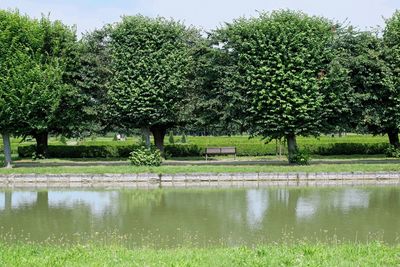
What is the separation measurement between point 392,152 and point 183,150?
1433 cm

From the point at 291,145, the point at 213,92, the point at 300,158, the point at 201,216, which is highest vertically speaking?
the point at 213,92

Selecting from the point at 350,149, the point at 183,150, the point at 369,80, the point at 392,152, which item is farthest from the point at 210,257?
the point at 350,149

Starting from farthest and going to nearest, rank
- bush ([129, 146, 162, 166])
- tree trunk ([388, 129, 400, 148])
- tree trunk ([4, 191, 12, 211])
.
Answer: tree trunk ([388, 129, 400, 148]), bush ([129, 146, 162, 166]), tree trunk ([4, 191, 12, 211])

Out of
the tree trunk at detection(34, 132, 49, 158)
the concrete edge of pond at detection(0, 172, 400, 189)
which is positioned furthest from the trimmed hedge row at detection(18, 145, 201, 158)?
the concrete edge of pond at detection(0, 172, 400, 189)

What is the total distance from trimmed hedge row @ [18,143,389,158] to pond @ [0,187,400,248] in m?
13.1

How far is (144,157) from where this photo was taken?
2772 centimetres

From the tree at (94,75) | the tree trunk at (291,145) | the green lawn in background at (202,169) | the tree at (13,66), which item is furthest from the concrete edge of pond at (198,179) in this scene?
the tree at (94,75)

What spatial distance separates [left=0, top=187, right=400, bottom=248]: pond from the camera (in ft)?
42.0

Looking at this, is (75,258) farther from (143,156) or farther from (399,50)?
(399,50)

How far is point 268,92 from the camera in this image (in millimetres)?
28109

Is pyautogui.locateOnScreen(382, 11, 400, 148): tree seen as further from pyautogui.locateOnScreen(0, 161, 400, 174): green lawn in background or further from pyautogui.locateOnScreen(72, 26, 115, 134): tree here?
pyautogui.locateOnScreen(72, 26, 115, 134): tree

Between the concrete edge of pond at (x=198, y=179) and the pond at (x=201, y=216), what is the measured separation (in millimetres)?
2060

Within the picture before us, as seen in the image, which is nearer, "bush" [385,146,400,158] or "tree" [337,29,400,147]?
"tree" [337,29,400,147]

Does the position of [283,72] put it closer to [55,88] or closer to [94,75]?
[94,75]
